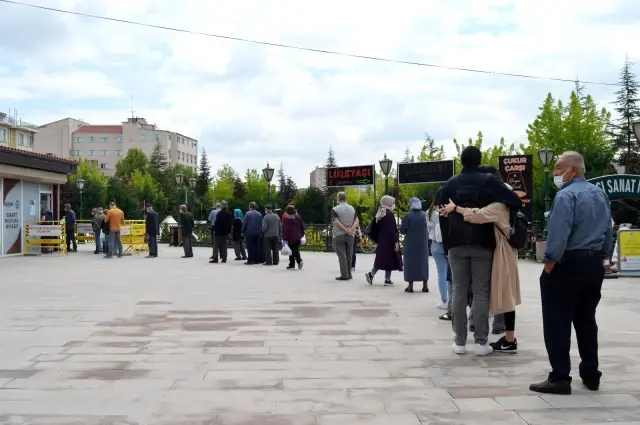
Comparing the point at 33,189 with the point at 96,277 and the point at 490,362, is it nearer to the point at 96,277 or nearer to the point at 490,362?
the point at 96,277

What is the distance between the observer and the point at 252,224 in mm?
18500

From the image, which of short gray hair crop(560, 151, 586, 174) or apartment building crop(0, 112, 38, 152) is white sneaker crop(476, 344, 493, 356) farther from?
apartment building crop(0, 112, 38, 152)

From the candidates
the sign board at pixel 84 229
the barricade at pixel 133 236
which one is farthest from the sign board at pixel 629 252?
the sign board at pixel 84 229

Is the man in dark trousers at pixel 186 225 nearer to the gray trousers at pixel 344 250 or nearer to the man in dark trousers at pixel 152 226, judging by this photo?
the man in dark trousers at pixel 152 226

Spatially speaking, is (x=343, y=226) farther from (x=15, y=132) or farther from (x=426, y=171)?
(x=15, y=132)

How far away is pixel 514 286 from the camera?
6289 millimetres

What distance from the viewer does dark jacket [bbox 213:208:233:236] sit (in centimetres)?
1922

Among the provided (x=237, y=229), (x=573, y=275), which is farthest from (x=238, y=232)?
(x=573, y=275)

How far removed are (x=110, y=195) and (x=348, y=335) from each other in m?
61.9

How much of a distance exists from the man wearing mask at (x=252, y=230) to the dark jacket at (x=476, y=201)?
12650 millimetres

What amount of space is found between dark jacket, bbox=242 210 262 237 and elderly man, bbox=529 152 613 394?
13.9 meters

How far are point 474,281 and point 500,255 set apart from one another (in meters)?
0.33

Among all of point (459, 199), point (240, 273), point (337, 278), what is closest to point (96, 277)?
point (240, 273)

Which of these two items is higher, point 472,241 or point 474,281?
point 472,241
